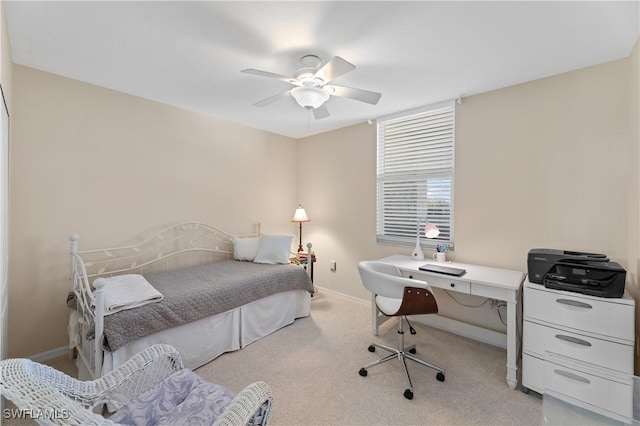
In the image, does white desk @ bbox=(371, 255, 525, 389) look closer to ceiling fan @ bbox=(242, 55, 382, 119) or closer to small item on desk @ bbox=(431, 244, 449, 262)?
small item on desk @ bbox=(431, 244, 449, 262)

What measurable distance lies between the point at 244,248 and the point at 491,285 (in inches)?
107

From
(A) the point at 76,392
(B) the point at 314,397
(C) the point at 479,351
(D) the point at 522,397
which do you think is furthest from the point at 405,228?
(A) the point at 76,392

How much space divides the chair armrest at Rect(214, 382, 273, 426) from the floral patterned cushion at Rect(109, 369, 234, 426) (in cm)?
23

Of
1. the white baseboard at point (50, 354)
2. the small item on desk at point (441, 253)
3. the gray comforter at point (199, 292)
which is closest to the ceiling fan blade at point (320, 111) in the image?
the gray comforter at point (199, 292)

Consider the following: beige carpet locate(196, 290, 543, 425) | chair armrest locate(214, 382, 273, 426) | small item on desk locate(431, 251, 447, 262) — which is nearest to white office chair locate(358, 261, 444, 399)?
beige carpet locate(196, 290, 543, 425)

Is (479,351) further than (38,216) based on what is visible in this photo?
Yes

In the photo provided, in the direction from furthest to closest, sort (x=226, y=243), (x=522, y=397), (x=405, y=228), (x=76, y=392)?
1. (x=226, y=243)
2. (x=405, y=228)
3. (x=522, y=397)
4. (x=76, y=392)

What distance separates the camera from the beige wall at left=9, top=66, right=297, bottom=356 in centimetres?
228

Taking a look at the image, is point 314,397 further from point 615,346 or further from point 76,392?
point 615,346

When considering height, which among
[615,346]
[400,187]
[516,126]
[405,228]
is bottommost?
[615,346]

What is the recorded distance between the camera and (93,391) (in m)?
1.20

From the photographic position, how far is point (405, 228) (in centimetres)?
341

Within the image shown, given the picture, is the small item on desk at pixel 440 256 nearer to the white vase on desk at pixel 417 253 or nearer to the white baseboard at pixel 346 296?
the white vase on desk at pixel 417 253

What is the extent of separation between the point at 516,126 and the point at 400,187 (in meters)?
1.30
